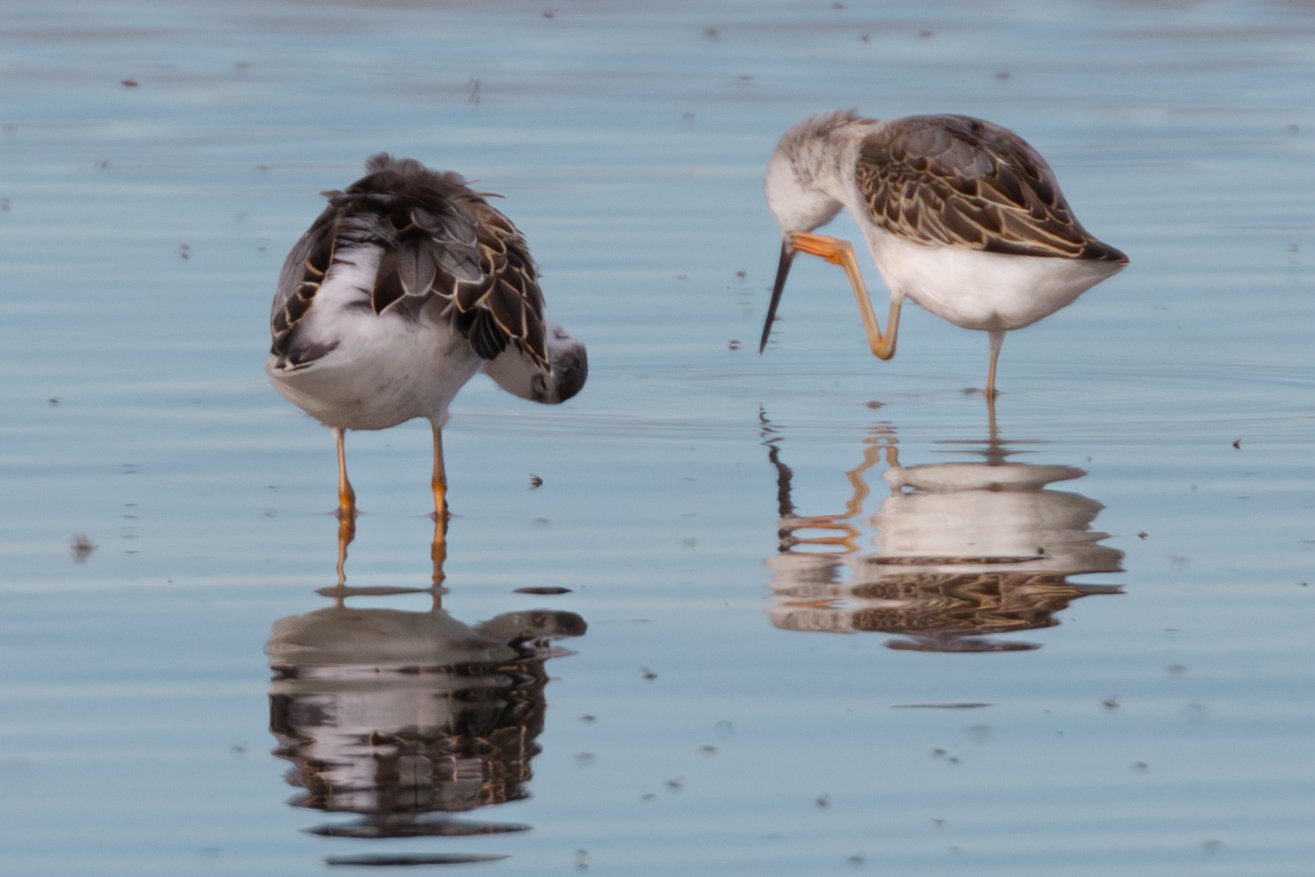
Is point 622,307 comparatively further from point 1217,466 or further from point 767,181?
point 1217,466

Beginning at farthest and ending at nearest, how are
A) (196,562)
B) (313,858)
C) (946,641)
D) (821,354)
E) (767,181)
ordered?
(767,181) → (821,354) → (196,562) → (946,641) → (313,858)

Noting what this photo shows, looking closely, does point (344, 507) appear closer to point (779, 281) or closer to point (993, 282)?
point (993, 282)

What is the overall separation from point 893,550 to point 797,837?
266 cm

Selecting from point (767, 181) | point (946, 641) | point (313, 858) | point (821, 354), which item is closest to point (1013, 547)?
point (946, 641)

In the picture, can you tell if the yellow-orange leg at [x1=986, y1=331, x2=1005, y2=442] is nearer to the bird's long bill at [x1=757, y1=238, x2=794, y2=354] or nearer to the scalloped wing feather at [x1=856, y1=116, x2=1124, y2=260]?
the scalloped wing feather at [x1=856, y1=116, x2=1124, y2=260]

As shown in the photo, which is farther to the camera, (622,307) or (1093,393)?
(622,307)

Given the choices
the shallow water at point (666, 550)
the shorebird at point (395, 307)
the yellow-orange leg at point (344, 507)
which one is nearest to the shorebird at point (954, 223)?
the shallow water at point (666, 550)

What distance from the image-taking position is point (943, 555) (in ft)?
27.7

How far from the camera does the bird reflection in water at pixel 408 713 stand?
6047mm

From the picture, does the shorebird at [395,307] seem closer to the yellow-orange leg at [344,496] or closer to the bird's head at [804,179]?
the yellow-orange leg at [344,496]

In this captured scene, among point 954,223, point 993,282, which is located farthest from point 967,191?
point 993,282

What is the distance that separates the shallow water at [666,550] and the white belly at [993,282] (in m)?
0.41

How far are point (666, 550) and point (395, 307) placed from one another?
1238 mm

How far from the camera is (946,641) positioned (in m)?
7.41
